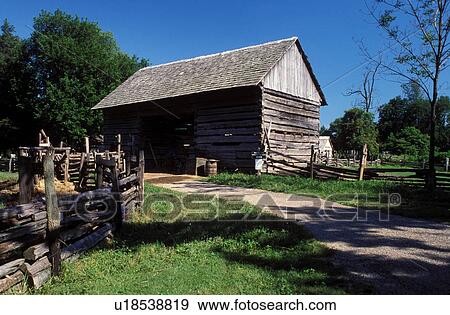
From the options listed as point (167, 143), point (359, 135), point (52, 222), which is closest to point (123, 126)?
point (167, 143)

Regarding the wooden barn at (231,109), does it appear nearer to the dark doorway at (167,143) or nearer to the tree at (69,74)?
the dark doorway at (167,143)

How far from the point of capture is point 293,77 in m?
19.4

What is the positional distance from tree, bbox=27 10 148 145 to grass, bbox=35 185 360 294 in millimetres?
28223

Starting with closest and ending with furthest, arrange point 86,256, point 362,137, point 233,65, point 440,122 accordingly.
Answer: point 86,256 < point 233,65 < point 362,137 < point 440,122

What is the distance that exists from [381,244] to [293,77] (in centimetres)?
1475

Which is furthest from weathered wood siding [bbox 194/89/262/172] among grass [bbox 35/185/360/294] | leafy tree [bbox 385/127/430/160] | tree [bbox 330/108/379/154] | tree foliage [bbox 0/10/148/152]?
leafy tree [bbox 385/127/430/160]

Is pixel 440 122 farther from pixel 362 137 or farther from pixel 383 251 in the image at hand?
pixel 383 251

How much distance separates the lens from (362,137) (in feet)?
169

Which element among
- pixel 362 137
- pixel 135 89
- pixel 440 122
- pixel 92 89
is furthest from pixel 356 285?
pixel 440 122

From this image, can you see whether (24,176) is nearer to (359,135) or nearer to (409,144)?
(359,135)

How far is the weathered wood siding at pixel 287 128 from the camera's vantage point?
17062 millimetres

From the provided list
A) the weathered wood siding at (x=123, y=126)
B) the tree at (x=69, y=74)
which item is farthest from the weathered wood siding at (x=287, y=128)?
the tree at (x=69, y=74)

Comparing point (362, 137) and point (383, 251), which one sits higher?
point (362, 137)
